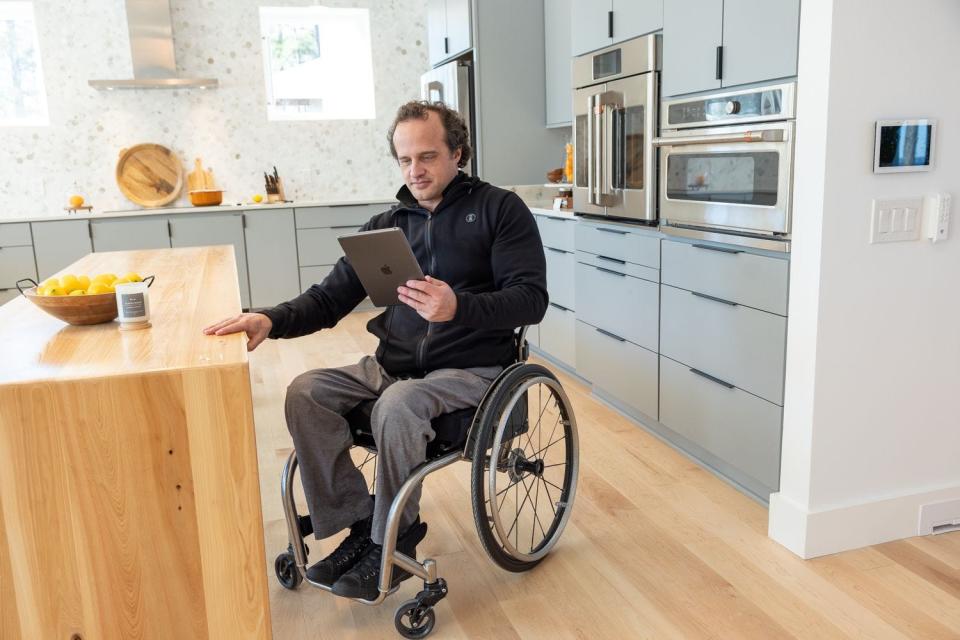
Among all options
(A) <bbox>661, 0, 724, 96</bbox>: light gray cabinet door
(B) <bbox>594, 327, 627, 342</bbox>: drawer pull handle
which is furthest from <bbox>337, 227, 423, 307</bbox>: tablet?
(B) <bbox>594, 327, 627, 342</bbox>: drawer pull handle

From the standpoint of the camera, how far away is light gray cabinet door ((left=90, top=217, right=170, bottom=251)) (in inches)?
212

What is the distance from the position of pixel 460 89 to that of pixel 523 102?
41cm

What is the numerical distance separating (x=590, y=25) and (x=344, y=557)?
253 cm

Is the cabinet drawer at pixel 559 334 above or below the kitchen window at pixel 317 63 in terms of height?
below

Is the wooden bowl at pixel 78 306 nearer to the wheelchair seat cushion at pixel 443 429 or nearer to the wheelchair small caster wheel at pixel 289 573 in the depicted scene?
the wheelchair seat cushion at pixel 443 429

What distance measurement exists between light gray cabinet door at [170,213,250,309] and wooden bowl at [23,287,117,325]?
12.6 feet

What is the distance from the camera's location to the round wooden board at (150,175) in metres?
A: 5.79

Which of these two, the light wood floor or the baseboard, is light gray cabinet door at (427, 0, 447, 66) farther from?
the baseboard

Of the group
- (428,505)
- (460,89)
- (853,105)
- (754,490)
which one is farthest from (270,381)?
(853,105)

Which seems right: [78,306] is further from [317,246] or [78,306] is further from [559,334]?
[317,246]

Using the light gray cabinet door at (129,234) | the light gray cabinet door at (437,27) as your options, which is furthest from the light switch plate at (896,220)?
the light gray cabinet door at (129,234)

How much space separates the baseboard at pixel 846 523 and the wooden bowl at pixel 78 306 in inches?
72.7

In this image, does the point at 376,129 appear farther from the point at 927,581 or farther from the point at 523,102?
the point at 927,581

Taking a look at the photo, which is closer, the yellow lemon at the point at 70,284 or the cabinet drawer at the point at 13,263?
the yellow lemon at the point at 70,284
